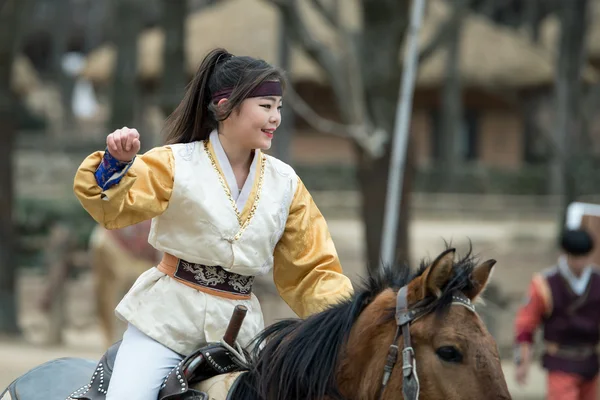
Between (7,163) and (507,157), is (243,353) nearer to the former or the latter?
(7,163)

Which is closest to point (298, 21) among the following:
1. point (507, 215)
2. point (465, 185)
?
point (507, 215)

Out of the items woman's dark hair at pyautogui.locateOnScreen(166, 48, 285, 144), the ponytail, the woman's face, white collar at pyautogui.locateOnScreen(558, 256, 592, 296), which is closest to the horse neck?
the woman's face

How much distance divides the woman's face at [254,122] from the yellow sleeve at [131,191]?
9.0 inches

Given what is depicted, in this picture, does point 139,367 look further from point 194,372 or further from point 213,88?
point 213,88

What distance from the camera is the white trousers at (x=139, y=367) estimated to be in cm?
333

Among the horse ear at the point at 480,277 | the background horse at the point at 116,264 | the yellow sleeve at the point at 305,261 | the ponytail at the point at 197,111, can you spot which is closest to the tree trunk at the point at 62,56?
the background horse at the point at 116,264

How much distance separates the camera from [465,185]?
2989 cm

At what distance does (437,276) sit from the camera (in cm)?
290

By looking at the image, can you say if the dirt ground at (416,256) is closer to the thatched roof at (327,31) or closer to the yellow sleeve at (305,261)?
the yellow sleeve at (305,261)

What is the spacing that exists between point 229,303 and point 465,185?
88.1ft

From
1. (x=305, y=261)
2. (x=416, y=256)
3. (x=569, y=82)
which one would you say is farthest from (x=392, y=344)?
(x=416, y=256)

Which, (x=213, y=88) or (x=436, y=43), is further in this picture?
(x=436, y=43)

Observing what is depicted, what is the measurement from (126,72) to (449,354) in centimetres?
1631

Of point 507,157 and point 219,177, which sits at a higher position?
point 219,177
